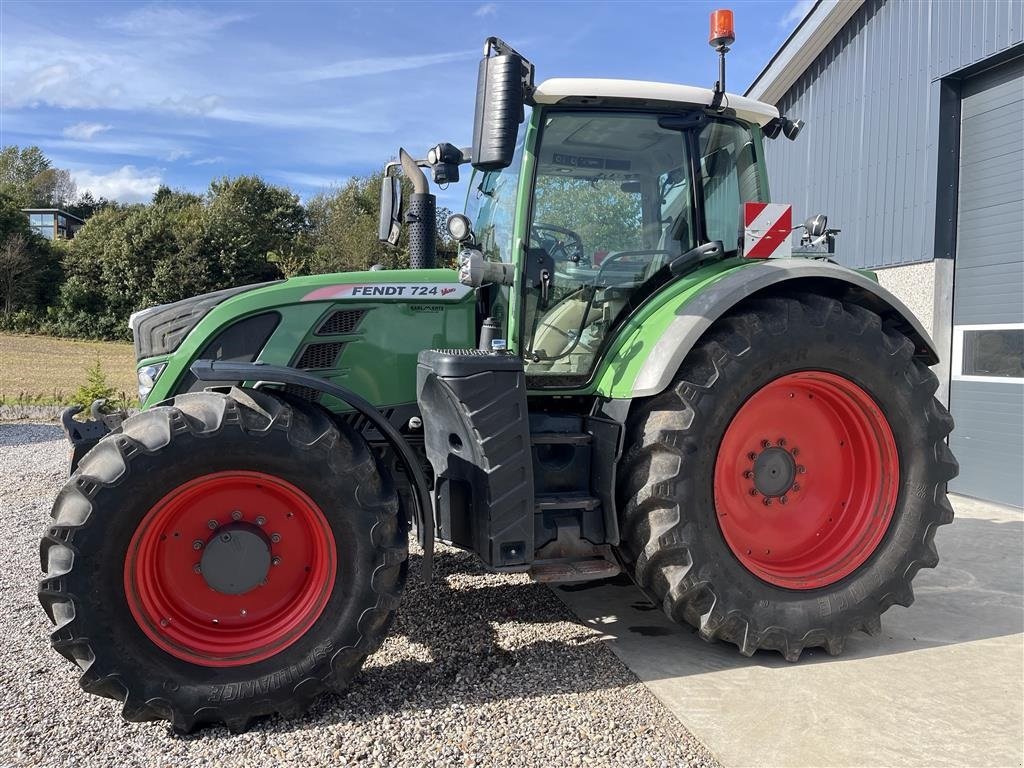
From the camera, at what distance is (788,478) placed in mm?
3471

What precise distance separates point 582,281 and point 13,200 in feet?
106

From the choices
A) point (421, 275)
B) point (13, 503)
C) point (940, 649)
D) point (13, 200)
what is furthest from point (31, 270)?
point (940, 649)

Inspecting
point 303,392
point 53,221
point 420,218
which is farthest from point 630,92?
point 53,221

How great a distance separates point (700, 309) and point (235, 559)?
6.88 ft

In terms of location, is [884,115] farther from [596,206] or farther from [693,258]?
[596,206]

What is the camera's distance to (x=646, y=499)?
3.10 m

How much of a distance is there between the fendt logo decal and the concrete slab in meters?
1.74

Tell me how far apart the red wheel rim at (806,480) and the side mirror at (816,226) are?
973mm

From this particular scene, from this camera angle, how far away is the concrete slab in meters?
2.61

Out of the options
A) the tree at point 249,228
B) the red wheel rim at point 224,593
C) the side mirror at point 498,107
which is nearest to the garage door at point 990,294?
the side mirror at point 498,107

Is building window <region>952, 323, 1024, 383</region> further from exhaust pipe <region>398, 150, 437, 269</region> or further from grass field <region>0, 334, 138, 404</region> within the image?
grass field <region>0, 334, 138, 404</region>

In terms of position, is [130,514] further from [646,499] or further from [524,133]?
[524,133]

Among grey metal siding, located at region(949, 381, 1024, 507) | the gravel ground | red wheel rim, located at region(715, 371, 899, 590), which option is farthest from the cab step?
grey metal siding, located at region(949, 381, 1024, 507)

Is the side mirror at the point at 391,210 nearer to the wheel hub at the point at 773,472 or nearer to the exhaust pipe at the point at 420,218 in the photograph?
the exhaust pipe at the point at 420,218
